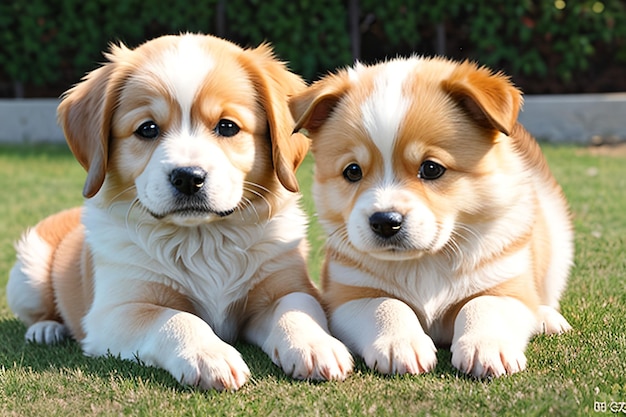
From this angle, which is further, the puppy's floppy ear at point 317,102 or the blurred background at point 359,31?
the blurred background at point 359,31

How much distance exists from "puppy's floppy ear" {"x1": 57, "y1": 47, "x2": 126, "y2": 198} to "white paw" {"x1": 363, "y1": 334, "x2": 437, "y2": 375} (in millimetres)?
1485

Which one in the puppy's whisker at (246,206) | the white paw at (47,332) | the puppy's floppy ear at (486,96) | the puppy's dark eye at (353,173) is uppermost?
the puppy's floppy ear at (486,96)

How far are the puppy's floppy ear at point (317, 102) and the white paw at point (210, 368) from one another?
3.34ft

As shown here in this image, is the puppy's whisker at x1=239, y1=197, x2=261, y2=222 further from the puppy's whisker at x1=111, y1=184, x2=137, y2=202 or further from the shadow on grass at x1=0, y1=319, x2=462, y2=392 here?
the shadow on grass at x1=0, y1=319, x2=462, y2=392

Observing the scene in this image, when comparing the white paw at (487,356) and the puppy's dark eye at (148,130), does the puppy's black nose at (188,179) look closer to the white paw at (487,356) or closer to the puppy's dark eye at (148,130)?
the puppy's dark eye at (148,130)

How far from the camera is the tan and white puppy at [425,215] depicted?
139 inches

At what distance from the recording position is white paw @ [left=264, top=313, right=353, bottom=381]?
3447mm

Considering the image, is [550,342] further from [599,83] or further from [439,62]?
[599,83]

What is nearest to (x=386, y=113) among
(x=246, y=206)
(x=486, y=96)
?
(x=486, y=96)

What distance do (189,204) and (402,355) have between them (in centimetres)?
111

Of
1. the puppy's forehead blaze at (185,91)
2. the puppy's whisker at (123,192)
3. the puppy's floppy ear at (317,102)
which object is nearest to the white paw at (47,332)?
the puppy's whisker at (123,192)

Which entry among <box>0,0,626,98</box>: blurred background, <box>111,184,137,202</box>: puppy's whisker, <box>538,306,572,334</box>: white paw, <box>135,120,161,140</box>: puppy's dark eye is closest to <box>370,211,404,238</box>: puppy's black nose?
<box>538,306,572,334</box>: white paw

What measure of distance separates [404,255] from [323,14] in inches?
305

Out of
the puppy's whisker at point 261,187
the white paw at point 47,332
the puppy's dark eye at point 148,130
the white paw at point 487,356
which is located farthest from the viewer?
the white paw at point 47,332
